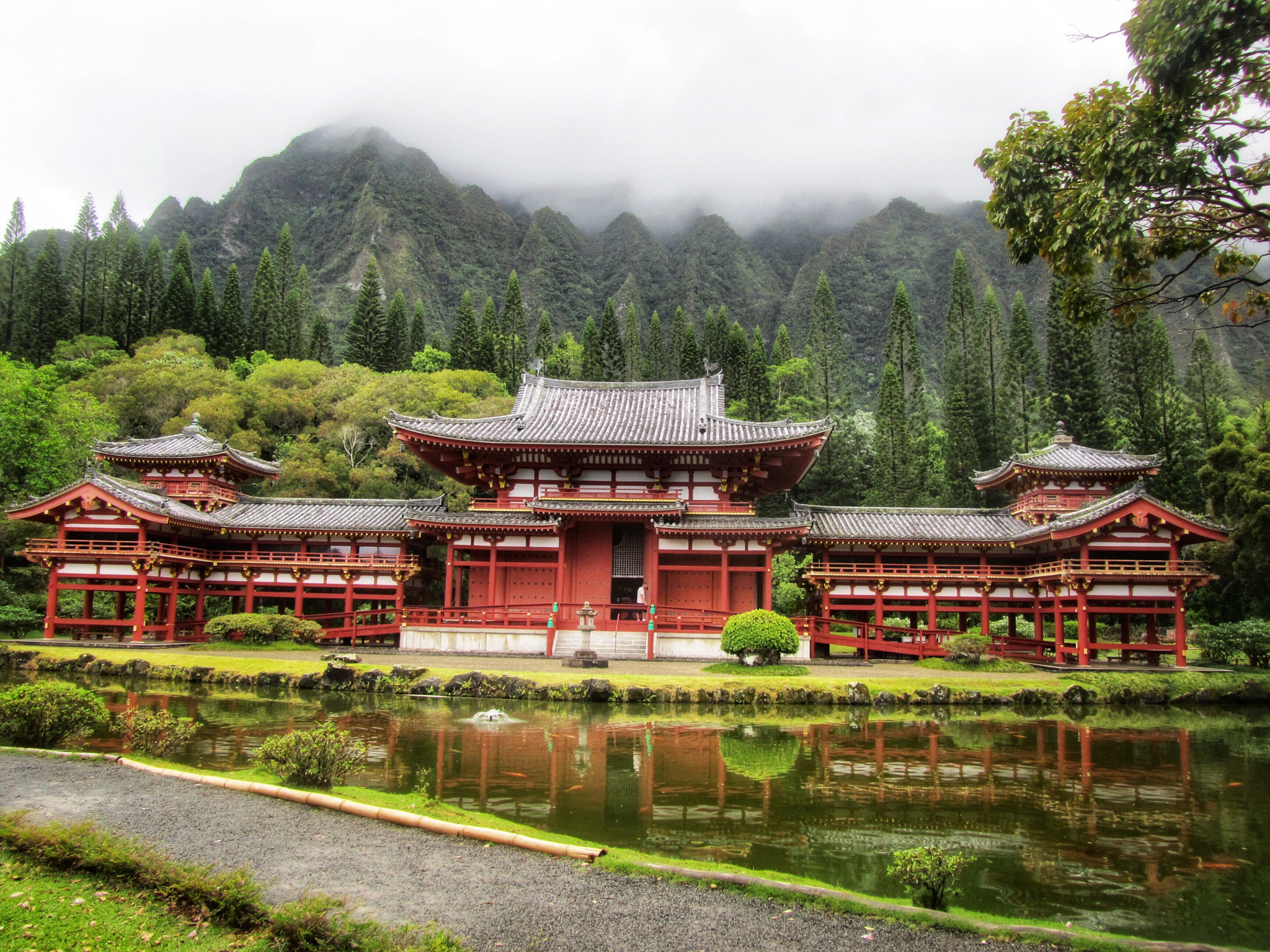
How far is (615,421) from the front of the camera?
30.0m

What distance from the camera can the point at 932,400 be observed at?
78062mm

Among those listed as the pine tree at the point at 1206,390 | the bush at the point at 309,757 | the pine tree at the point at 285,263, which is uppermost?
the pine tree at the point at 285,263

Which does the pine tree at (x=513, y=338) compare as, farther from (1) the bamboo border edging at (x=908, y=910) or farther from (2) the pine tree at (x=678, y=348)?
(1) the bamboo border edging at (x=908, y=910)

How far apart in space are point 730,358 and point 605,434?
3601cm

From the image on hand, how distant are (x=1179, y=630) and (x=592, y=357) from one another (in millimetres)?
47520

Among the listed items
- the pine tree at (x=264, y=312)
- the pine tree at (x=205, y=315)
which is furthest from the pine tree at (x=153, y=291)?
the pine tree at (x=264, y=312)

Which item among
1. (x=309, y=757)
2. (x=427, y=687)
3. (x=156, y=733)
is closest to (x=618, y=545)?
(x=427, y=687)

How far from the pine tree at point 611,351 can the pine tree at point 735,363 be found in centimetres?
928

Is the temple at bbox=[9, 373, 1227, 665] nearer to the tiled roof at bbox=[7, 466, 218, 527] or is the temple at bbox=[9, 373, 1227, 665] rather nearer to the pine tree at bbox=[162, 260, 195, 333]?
the tiled roof at bbox=[7, 466, 218, 527]

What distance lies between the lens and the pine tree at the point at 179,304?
6206 cm

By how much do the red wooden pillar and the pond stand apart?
5.25m

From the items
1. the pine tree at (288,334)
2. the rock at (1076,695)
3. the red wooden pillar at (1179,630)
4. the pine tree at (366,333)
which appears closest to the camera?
the rock at (1076,695)

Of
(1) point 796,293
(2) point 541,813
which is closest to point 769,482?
(2) point 541,813

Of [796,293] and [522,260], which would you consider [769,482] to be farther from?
[522,260]
